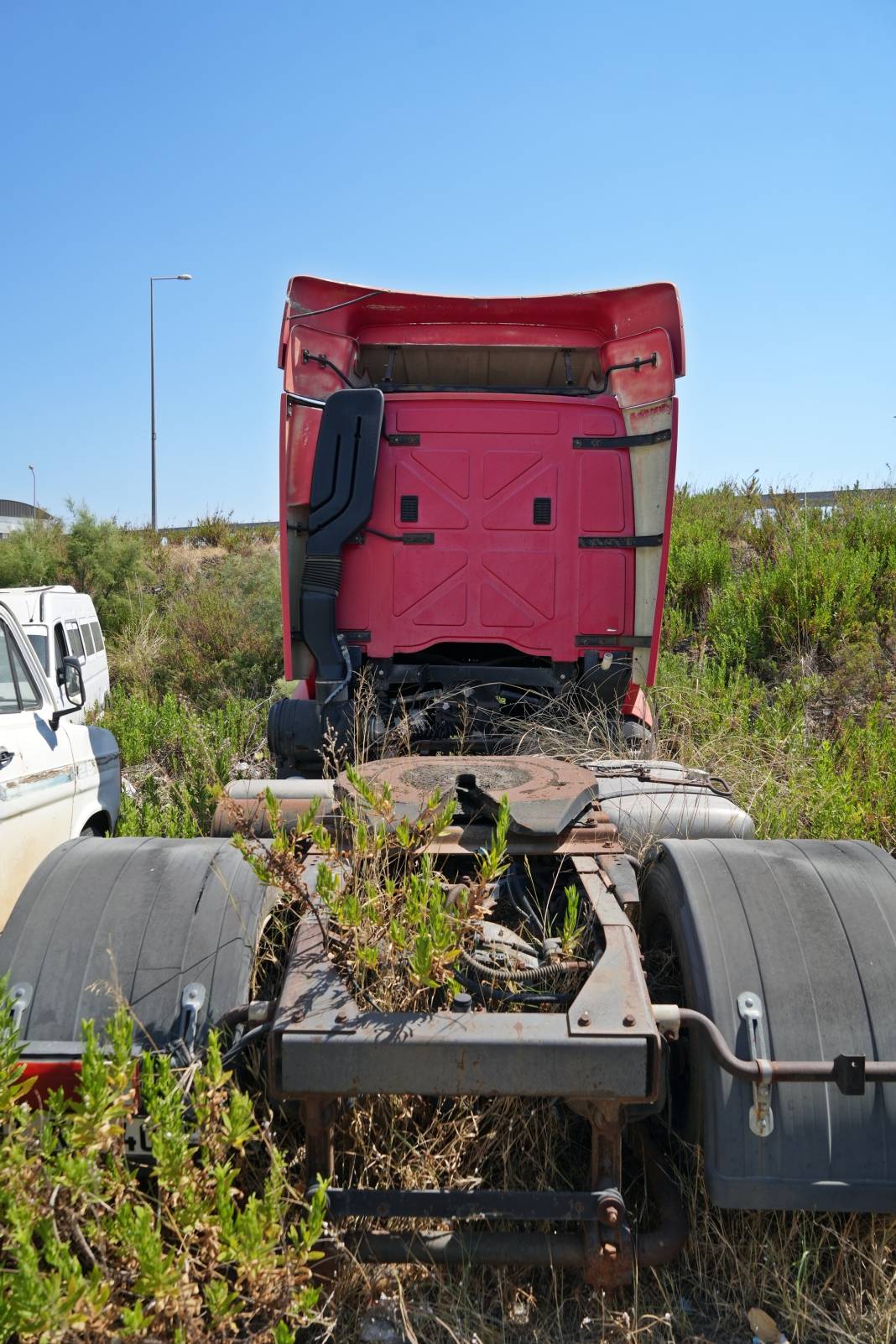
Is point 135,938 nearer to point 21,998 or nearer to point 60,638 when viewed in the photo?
point 21,998

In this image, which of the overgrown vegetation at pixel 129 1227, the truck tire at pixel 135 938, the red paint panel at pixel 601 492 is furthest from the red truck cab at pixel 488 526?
the overgrown vegetation at pixel 129 1227

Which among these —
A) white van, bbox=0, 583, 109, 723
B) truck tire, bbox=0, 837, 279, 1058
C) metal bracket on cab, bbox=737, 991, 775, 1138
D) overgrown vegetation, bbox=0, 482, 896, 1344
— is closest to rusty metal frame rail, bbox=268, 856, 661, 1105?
overgrown vegetation, bbox=0, 482, 896, 1344

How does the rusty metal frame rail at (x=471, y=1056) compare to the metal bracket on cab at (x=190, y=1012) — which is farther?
the metal bracket on cab at (x=190, y=1012)

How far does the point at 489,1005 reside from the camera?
2508mm

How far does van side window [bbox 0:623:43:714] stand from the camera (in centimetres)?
430

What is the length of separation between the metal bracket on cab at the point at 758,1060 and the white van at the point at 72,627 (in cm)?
660

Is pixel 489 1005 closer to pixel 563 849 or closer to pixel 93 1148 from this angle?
pixel 563 849

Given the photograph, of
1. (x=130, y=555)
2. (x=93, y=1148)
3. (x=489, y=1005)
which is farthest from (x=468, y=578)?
(x=130, y=555)

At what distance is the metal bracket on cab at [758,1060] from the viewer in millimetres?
2158

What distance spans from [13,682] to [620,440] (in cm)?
349

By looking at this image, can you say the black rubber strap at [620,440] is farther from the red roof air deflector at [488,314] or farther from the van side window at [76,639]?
the van side window at [76,639]

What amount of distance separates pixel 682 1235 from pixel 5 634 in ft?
12.2

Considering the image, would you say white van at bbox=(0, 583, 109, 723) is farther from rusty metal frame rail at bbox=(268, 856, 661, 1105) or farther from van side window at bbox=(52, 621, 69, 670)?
rusty metal frame rail at bbox=(268, 856, 661, 1105)

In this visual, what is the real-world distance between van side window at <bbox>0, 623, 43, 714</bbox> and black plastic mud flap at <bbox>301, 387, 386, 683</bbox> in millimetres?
1503
